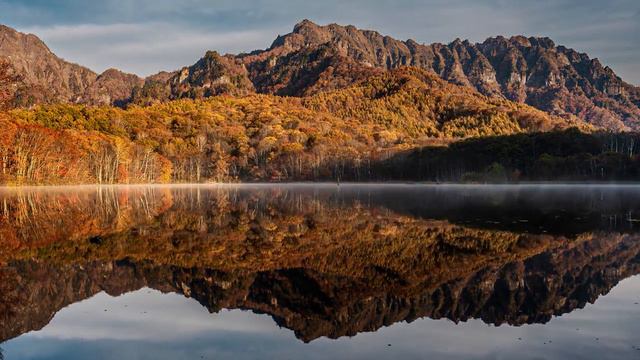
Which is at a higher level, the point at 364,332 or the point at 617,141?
the point at 617,141

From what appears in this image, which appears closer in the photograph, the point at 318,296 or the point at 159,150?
the point at 318,296

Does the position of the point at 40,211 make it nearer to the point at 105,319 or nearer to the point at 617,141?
the point at 105,319

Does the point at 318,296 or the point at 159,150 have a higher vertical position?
the point at 159,150

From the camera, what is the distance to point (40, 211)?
1355 inches

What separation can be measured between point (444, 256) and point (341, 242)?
174 inches

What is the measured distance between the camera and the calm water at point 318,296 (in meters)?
9.55

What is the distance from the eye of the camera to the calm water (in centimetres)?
955

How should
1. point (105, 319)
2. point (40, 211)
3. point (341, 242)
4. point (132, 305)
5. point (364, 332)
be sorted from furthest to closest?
1. point (40, 211)
2. point (341, 242)
3. point (132, 305)
4. point (105, 319)
5. point (364, 332)

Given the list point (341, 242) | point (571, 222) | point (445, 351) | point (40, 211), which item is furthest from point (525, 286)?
point (40, 211)

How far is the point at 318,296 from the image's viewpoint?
12.3 m

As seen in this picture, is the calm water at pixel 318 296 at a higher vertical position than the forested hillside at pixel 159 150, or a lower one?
lower

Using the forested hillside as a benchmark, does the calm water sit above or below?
below

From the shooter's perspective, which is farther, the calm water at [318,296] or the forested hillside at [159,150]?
the forested hillside at [159,150]

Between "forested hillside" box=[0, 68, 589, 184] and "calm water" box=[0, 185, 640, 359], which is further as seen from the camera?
"forested hillside" box=[0, 68, 589, 184]
